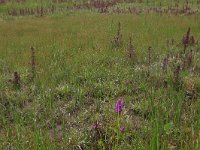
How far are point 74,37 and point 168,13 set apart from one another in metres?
5.47

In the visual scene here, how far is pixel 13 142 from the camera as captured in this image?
4.12 metres

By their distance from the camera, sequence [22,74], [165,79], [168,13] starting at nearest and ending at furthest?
[165,79] < [22,74] < [168,13]

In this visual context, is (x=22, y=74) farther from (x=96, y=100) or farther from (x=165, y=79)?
(x=165, y=79)

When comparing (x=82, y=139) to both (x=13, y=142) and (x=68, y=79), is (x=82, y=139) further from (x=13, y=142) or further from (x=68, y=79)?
(x=68, y=79)

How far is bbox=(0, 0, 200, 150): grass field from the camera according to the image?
410 centimetres

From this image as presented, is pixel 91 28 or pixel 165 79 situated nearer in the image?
pixel 165 79

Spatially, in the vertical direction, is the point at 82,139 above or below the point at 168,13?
below

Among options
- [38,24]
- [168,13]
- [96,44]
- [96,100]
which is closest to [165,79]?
[96,100]

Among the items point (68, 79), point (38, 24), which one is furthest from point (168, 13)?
point (68, 79)

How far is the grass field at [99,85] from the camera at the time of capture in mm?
4098

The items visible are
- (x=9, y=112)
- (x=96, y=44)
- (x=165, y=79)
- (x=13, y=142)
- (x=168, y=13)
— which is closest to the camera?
(x=13, y=142)

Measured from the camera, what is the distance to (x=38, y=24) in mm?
12508

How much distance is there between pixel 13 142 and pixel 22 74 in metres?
3.03

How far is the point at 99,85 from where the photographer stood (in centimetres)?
618
